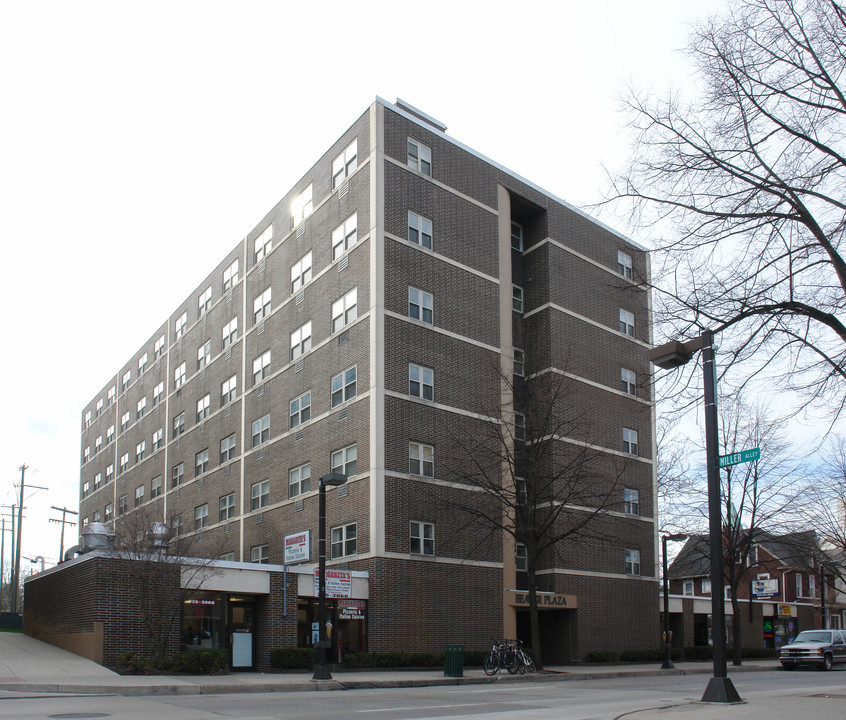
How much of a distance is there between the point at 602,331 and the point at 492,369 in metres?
8.31

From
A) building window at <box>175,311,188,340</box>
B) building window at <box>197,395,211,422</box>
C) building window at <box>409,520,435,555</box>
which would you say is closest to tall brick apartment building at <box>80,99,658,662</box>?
building window at <box>409,520,435,555</box>

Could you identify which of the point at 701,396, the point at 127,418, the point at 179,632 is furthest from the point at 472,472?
the point at 127,418

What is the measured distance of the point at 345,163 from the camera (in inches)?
1437

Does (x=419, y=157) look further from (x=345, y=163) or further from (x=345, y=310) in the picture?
(x=345, y=310)

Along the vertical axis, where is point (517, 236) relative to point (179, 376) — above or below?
above

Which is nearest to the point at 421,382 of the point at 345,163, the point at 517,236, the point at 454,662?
the point at 345,163

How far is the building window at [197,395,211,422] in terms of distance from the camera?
159ft

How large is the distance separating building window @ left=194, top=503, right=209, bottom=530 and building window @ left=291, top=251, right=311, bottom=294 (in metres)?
14.2

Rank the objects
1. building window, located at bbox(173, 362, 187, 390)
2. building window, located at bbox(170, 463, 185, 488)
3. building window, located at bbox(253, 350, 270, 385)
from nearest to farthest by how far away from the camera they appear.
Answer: building window, located at bbox(253, 350, 270, 385)
building window, located at bbox(170, 463, 185, 488)
building window, located at bbox(173, 362, 187, 390)

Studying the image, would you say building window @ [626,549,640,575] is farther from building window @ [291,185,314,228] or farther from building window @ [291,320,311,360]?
building window @ [291,185,314,228]

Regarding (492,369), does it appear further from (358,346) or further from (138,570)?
(138,570)

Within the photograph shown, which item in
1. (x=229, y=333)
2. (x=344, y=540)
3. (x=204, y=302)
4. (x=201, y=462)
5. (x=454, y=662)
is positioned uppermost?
(x=204, y=302)

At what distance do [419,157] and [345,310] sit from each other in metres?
7.27

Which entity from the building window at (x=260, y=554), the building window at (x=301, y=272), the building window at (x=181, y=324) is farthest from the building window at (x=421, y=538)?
the building window at (x=181, y=324)
